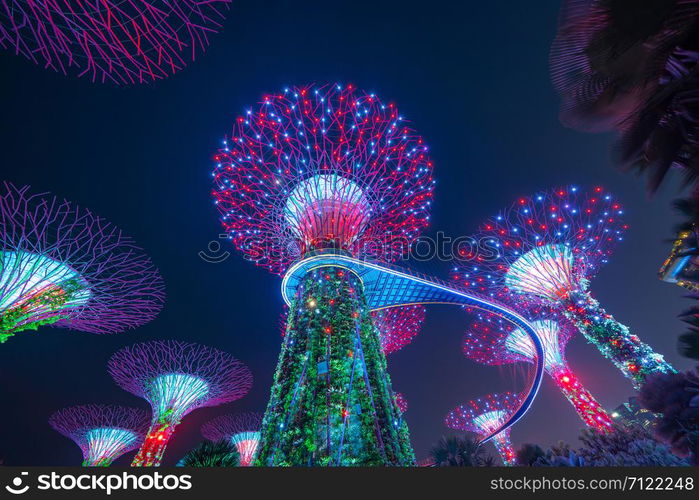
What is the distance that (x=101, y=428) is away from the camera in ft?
79.9

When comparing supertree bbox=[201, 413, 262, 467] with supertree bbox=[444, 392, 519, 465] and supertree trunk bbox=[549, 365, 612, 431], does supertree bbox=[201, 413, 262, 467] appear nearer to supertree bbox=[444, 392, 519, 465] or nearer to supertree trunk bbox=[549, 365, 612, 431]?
supertree bbox=[444, 392, 519, 465]

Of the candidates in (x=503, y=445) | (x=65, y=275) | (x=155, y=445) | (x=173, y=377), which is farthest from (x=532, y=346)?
(x=65, y=275)

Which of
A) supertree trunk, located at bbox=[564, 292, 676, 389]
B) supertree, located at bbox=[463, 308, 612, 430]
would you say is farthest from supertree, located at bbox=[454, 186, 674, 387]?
supertree, located at bbox=[463, 308, 612, 430]

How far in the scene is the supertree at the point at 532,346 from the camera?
1889cm

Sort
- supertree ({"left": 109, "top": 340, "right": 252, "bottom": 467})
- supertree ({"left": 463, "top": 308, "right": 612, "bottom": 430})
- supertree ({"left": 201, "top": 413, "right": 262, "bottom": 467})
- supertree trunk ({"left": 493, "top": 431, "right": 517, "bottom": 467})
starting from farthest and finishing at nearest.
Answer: supertree trunk ({"left": 493, "top": 431, "right": 517, "bottom": 467})
supertree ({"left": 201, "top": 413, "right": 262, "bottom": 467})
supertree ({"left": 109, "top": 340, "right": 252, "bottom": 467})
supertree ({"left": 463, "top": 308, "right": 612, "bottom": 430})

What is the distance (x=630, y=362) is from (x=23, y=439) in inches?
1591

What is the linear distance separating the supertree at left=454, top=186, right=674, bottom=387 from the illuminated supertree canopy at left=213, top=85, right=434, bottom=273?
5.46m

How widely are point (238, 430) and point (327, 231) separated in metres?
25.1

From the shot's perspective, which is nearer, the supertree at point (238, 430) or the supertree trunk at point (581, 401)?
the supertree trunk at point (581, 401)

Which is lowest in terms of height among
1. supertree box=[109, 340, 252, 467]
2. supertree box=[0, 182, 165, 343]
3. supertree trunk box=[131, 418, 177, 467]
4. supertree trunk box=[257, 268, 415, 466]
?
supertree trunk box=[257, 268, 415, 466]

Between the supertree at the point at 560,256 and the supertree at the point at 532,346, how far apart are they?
3935 millimetres

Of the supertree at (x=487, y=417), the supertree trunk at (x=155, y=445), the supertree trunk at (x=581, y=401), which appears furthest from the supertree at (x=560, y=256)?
the supertree trunk at (x=155, y=445)

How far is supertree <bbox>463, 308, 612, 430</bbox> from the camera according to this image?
18.9m

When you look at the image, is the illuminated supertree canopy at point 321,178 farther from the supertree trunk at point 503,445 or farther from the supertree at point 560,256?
the supertree trunk at point 503,445
